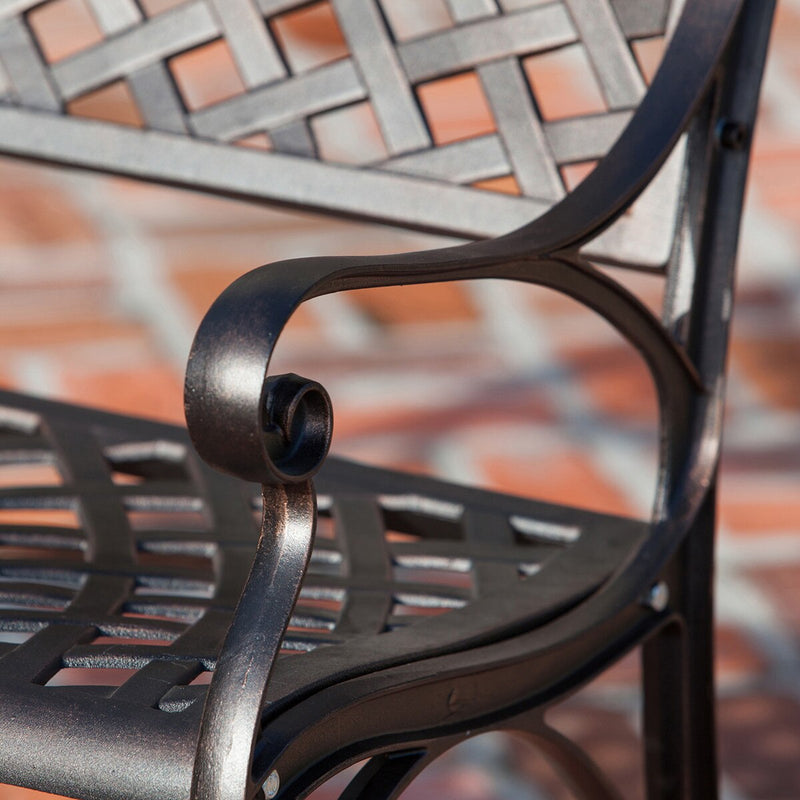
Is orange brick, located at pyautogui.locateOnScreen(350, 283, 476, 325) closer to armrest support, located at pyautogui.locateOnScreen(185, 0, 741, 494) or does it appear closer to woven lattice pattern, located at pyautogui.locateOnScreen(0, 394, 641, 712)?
woven lattice pattern, located at pyautogui.locateOnScreen(0, 394, 641, 712)

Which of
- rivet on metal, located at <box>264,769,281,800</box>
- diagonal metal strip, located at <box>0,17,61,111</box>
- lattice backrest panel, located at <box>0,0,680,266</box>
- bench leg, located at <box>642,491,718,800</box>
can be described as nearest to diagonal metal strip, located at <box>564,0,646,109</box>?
lattice backrest panel, located at <box>0,0,680,266</box>

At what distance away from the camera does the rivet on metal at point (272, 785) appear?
405 mm

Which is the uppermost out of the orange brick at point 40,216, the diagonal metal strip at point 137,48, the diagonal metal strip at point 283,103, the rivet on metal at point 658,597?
the orange brick at point 40,216

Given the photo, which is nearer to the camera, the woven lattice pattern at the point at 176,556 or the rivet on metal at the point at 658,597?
the woven lattice pattern at the point at 176,556

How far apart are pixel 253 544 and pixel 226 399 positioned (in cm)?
29

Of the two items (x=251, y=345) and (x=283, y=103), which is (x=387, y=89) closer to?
(x=283, y=103)

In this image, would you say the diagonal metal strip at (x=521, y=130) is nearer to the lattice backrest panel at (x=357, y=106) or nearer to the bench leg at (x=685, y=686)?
the lattice backrest panel at (x=357, y=106)

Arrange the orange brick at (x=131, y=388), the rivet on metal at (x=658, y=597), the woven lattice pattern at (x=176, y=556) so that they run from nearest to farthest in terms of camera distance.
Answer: the woven lattice pattern at (x=176, y=556), the rivet on metal at (x=658, y=597), the orange brick at (x=131, y=388)

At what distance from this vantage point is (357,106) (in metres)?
0.84

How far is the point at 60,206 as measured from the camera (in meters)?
1.48

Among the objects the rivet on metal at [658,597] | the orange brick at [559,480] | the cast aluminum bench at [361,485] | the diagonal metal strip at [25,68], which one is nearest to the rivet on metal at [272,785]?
the cast aluminum bench at [361,485]

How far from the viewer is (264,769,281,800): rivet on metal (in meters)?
0.40

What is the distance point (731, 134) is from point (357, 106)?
27 cm

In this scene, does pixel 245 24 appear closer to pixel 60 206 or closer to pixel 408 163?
pixel 408 163
